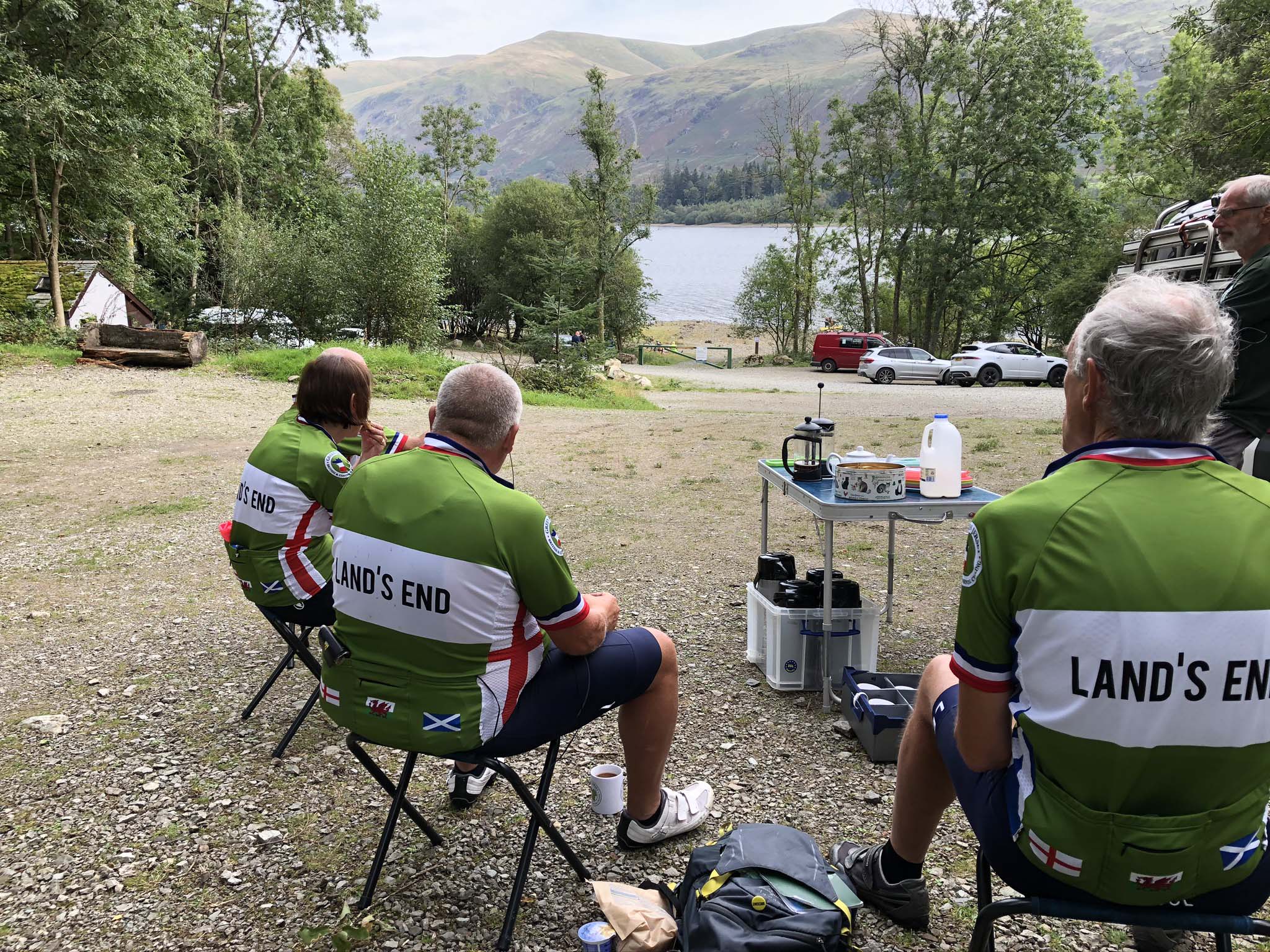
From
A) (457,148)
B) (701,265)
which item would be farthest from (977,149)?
(701,265)

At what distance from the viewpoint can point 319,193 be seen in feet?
114

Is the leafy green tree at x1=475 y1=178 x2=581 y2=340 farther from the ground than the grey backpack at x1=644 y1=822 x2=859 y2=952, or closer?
farther from the ground

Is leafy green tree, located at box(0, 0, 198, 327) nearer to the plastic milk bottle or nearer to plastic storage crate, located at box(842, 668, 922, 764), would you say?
the plastic milk bottle

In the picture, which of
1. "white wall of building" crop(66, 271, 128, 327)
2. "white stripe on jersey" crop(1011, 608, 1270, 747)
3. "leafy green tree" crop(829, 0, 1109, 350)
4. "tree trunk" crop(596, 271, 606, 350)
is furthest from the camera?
"tree trunk" crop(596, 271, 606, 350)

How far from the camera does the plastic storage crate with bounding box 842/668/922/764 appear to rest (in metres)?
3.27

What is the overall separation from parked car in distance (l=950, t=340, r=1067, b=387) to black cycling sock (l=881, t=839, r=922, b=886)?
27.2m

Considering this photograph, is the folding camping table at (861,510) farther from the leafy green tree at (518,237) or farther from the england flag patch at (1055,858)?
the leafy green tree at (518,237)

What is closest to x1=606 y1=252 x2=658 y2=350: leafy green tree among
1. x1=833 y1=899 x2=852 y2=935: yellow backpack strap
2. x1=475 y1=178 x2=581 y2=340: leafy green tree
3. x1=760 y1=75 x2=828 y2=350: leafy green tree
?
x1=475 y1=178 x2=581 y2=340: leafy green tree

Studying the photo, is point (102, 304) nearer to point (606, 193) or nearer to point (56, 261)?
point (56, 261)

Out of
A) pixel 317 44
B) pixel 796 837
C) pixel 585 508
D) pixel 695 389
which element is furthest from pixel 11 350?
pixel 317 44

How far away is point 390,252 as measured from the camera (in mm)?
22344

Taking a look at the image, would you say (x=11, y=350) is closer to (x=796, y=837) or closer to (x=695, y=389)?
(x=695, y=389)

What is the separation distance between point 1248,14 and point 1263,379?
79.9 ft

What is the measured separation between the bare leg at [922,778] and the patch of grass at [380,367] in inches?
594
